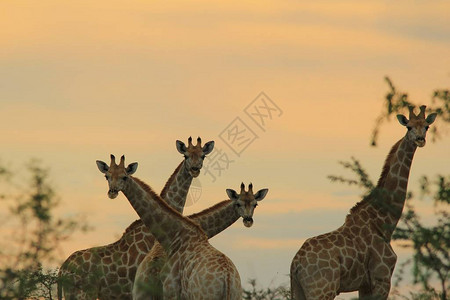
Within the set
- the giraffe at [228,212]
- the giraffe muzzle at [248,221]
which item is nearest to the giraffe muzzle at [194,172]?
the giraffe at [228,212]

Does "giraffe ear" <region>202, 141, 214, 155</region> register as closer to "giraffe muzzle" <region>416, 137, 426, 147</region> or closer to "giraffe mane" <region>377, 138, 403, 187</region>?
Answer: "giraffe mane" <region>377, 138, 403, 187</region>

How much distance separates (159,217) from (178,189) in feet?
14.0

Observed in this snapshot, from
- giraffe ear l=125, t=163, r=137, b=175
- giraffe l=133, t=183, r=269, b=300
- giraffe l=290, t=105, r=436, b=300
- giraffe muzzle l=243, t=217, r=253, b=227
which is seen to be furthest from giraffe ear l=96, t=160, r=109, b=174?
giraffe l=290, t=105, r=436, b=300

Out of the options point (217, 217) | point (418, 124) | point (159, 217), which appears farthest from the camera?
point (217, 217)

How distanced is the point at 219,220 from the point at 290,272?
8.61ft

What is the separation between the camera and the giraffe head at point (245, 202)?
2131 cm

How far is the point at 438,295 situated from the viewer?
45.6ft

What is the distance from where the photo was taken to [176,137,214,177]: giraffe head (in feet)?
74.7

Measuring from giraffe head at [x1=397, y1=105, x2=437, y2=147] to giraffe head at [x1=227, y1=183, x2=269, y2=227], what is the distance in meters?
3.85

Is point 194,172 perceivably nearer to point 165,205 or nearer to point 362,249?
point 165,205

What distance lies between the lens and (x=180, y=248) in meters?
17.7

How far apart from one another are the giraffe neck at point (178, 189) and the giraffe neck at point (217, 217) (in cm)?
148

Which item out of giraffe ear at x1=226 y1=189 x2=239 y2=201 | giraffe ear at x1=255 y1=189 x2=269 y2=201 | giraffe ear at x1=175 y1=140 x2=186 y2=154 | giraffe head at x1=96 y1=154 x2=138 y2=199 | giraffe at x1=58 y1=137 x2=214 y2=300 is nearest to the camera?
giraffe head at x1=96 y1=154 x2=138 y2=199

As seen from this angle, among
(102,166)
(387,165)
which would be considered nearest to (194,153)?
(102,166)
